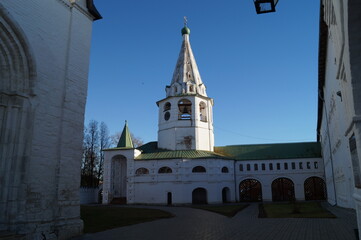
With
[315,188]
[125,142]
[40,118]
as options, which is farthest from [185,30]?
[40,118]

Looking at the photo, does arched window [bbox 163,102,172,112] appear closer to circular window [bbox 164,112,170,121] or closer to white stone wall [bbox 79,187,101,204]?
circular window [bbox 164,112,170,121]

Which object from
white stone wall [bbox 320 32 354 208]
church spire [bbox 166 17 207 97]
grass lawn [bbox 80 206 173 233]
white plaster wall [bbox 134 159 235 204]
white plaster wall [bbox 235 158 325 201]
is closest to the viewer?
grass lawn [bbox 80 206 173 233]

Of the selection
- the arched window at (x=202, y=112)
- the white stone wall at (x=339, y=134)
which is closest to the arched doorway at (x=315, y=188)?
the white stone wall at (x=339, y=134)

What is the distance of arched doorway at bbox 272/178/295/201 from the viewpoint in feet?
128

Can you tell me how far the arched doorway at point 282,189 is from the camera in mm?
39156

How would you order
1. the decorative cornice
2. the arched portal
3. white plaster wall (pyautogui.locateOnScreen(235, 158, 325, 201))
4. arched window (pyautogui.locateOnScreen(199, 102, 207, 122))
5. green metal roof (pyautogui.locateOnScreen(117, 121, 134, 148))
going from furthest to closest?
1. arched window (pyautogui.locateOnScreen(199, 102, 207, 122))
2. white plaster wall (pyautogui.locateOnScreen(235, 158, 325, 201))
3. green metal roof (pyautogui.locateOnScreen(117, 121, 134, 148))
4. the decorative cornice
5. the arched portal

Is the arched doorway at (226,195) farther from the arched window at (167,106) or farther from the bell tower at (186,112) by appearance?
the arched window at (167,106)

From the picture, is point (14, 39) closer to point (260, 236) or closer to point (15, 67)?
point (15, 67)

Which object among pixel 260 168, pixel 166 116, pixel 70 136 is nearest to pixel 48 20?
pixel 70 136

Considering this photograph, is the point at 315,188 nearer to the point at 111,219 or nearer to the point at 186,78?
the point at 186,78

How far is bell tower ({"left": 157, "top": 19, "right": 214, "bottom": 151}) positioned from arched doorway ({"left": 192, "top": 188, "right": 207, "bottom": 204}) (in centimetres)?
525

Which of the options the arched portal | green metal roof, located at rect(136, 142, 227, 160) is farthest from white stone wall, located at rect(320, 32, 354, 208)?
green metal roof, located at rect(136, 142, 227, 160)

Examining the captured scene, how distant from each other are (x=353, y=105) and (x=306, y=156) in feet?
122

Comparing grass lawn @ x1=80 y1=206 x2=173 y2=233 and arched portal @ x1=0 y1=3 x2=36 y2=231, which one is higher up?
arched portal @ x1=0 y1=3 x2=36 y2=231
